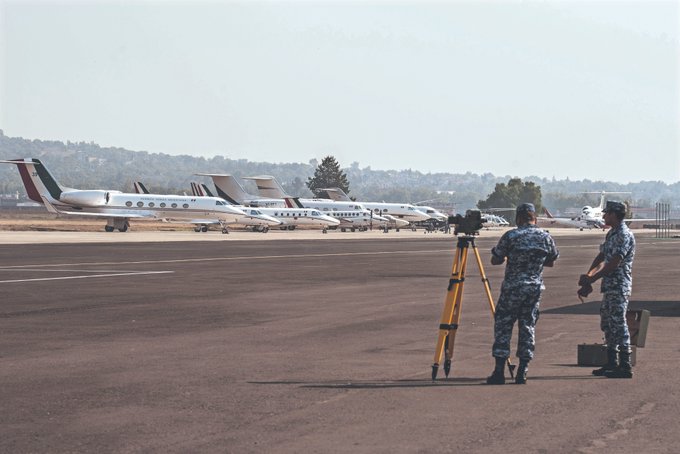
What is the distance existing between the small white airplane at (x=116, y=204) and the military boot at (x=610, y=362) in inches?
3531

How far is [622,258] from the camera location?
14.8 metres

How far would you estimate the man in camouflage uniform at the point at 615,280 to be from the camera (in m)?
14.7

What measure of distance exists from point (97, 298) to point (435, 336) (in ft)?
33.2

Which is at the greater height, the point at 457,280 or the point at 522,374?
the point at 457,280

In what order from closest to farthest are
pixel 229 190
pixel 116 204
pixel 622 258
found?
pixel 622 258 → pixel 116 204 → pixel 229 190

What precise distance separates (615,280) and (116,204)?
92.0 m

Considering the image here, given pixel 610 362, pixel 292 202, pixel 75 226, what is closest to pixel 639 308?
pixel 610 362

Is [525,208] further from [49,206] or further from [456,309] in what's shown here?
→ [49,206]

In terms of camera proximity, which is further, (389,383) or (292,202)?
(292,202)

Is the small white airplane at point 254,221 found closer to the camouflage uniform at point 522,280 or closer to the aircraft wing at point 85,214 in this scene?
the aircraft wing at point 85,214

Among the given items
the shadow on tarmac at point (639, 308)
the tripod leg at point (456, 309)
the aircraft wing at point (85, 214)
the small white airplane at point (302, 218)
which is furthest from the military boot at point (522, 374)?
the small white airplane at point (302, 218)

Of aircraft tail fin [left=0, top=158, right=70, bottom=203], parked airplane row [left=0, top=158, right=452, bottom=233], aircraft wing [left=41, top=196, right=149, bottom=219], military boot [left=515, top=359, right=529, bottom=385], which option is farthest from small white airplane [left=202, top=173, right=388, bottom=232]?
military boot [left=515, top=359, right=529, bottom=385]

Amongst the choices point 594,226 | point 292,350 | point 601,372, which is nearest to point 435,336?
point 292,350

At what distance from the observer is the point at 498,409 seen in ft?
39.2
